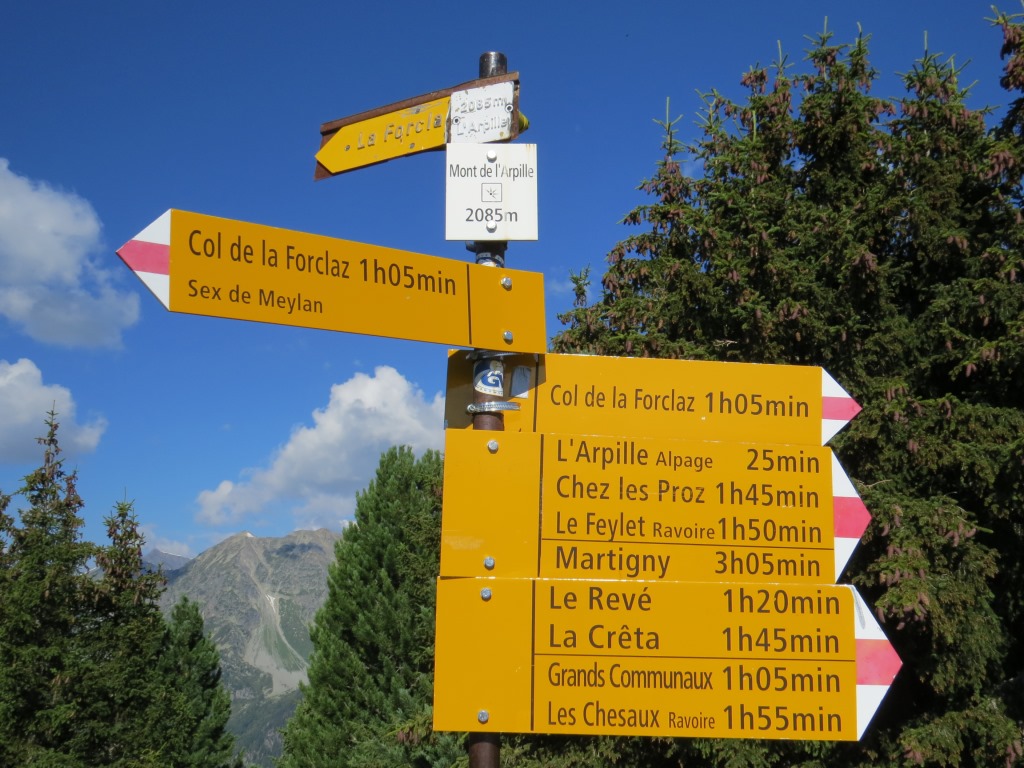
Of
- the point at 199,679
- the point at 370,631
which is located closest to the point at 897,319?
the point at 370,631

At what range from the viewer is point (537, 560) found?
123 inches

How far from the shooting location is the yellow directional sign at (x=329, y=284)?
2.99 meters

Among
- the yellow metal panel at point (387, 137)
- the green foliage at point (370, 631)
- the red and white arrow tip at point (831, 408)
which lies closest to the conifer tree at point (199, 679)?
the green foliage at point (370, 631)

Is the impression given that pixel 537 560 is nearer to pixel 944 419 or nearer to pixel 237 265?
pixel 237 265

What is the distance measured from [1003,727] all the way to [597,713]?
750cm

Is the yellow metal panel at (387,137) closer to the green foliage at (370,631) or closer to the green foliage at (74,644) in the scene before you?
the green foliage at (74,644)

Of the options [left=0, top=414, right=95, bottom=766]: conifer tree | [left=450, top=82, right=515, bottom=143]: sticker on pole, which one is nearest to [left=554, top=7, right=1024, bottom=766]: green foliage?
[left=450, top=82, right=515, bottom=143]: sticker on pole

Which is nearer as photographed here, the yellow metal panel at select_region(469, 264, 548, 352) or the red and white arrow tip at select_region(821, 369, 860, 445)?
the yellow metal panel at select_region(469, 264, 548, 352)

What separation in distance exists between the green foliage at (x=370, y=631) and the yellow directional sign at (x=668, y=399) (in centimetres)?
2696

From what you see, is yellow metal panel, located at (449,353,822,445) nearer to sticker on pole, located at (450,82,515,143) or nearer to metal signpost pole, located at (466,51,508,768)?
metal signpost pole, located at (466,51,508,768)

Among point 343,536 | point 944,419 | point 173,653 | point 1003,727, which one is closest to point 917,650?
point 1003,727

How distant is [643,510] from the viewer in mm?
3203

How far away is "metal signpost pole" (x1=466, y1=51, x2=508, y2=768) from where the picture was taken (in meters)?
3.12

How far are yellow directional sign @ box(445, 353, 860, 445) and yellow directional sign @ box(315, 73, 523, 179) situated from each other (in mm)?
883
